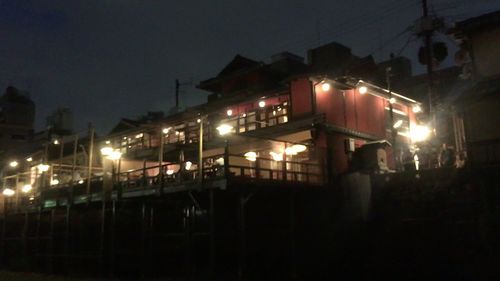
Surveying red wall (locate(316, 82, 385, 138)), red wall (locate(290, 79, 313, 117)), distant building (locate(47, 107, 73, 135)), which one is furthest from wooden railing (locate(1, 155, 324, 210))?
distant building (locate(47, 107, 73, 135))

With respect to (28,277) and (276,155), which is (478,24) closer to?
(276,155)

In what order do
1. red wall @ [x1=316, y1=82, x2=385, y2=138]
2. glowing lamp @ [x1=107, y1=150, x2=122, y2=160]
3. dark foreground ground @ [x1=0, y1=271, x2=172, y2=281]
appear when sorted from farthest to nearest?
glowing lamp @ [x1=107, y1=150, x2=122, y2=160]
red wall @ [x1=316, y1=82, x2=385, y2=138]
dark foreground ground @ [x1=0, y1=271, x2=172, y2=281]

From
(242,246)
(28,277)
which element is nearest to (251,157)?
(242,246)

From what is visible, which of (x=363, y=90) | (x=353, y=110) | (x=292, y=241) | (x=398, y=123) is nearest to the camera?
(x=292, y=241)

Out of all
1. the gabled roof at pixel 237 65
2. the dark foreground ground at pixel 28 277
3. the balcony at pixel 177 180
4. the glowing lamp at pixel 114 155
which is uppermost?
the gabled roof at pixel 237 65

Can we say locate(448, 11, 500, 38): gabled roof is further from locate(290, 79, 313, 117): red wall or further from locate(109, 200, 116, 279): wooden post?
locate(109, 200, 116, 279): wooden post

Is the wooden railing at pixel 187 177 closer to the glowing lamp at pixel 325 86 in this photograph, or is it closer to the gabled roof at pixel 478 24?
the glowing lamp at pixel 325 86

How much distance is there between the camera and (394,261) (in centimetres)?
2056

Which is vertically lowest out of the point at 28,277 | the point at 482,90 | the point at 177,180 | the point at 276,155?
the point at 28,277

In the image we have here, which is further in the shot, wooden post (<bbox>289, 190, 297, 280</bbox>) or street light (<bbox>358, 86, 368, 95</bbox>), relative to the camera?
street light (<bbox>358, 86, 368, 95</bbox>)

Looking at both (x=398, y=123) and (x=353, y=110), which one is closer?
(x=353, y=110)

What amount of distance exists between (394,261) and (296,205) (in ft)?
16.8

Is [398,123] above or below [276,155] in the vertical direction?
above

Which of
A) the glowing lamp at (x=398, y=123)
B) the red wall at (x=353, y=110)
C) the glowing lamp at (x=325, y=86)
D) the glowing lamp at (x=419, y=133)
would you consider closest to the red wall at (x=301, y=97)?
the red wall at (x=353, y=110)
